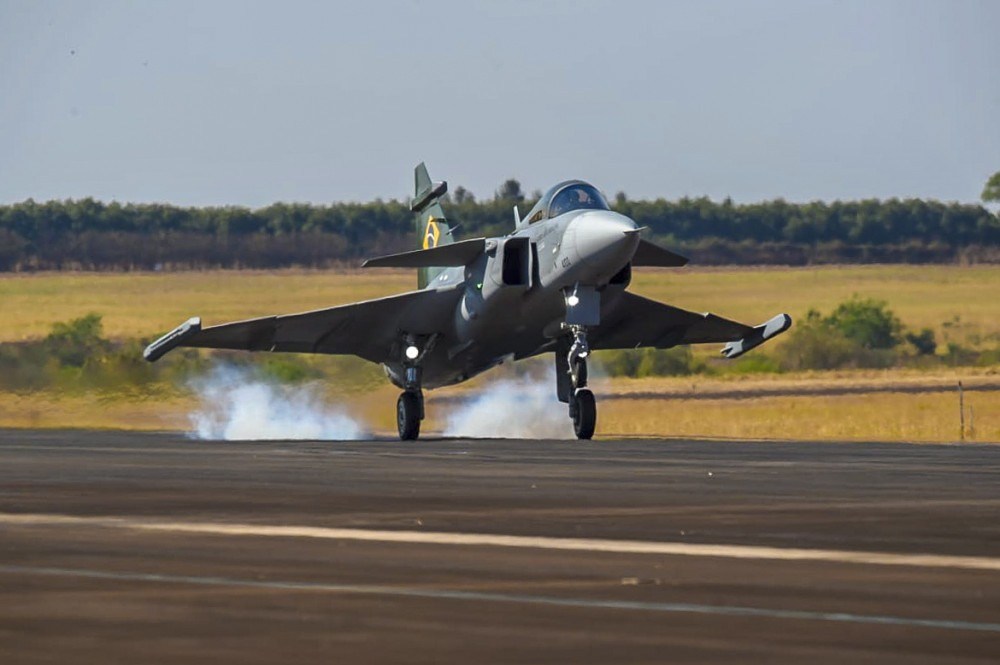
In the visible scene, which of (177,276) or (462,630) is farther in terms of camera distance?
(177,276)

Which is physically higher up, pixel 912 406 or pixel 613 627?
pixel 613 627

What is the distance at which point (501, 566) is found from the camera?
1015 cm

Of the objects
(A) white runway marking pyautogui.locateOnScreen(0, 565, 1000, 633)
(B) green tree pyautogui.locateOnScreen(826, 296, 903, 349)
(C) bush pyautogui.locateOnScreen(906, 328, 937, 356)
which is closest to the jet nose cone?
(A) white runway marking pyautogui.locateOnScreen(0, 565, 1000, 633)

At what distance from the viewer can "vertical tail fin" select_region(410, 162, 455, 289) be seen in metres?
35.3

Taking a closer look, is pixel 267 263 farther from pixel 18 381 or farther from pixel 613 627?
pixel 613 627

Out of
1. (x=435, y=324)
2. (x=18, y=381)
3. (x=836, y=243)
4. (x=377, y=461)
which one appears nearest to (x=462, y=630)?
(x=377, y=461)

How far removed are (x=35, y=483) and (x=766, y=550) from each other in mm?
8087

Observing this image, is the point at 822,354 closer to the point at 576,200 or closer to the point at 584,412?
the point at 584,412

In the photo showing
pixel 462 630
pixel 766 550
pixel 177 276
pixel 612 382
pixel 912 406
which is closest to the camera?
pixel 462 630

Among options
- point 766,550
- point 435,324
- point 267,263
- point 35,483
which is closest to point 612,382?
point 267,263

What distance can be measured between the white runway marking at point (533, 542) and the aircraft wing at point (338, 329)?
17.6 m

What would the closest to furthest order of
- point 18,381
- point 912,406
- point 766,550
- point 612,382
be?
point 766,550 → point 18,381 → point 912,406 → point 612,382

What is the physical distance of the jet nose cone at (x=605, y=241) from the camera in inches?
1047

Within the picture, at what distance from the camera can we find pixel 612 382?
55.3 m
